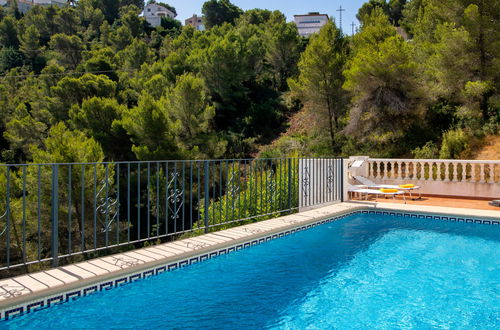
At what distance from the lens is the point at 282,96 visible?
1177 inches

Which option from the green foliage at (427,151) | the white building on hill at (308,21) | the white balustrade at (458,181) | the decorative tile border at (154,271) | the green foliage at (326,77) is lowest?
the decorative tile border at (154,271)

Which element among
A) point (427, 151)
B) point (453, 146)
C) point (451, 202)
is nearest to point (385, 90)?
point (427, 151)

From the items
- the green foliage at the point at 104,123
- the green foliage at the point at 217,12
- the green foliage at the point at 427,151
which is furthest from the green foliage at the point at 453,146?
the green foliage at the point at 217,12

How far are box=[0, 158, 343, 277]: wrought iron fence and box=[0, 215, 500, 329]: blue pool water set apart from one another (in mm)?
714

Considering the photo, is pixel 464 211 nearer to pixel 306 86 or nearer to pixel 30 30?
pixel 306 86

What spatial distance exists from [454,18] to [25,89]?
105ft

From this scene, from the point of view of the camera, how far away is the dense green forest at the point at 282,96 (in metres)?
14.8

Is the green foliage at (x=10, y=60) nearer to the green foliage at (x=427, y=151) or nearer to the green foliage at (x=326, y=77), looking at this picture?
the green foliage at (x=326, y=77)

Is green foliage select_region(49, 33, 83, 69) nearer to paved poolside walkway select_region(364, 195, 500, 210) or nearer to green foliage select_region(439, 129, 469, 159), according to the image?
green foliage select_region(439, 129, 469, 159)

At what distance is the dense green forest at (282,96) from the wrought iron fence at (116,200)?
72.1 inches

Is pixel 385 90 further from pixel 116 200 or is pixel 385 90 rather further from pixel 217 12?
pixel 217 12

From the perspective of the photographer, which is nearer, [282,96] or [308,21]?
[282,96]

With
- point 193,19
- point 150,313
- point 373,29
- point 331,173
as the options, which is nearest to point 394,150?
point 373,29

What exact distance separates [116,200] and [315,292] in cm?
244
